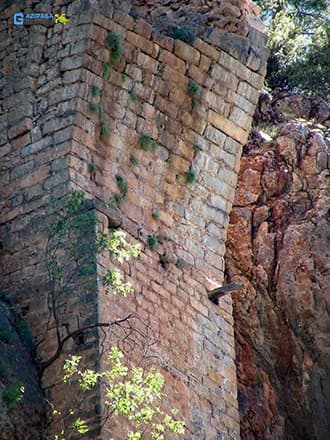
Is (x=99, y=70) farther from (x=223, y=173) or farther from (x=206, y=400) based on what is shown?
(x=206, y=400)

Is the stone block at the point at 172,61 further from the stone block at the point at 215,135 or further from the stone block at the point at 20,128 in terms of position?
the stone block at the point at 20,128

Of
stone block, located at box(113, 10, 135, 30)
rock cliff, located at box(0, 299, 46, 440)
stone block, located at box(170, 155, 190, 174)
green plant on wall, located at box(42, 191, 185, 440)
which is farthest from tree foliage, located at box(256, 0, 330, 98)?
rock cliff, located at box(0, 299, 46, 440)

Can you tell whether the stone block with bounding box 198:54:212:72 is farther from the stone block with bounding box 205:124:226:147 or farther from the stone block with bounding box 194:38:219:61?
the stone block with bounding box 205:124:226:147

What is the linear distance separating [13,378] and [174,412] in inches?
57.0

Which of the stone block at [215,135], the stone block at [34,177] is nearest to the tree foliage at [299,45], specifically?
the stone block at [215,135]

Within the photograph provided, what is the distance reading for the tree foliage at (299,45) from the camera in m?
19.3

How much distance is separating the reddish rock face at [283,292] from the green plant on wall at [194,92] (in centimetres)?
193

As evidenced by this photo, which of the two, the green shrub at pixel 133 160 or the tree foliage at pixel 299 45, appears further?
the tree foliage at pixel 299 45

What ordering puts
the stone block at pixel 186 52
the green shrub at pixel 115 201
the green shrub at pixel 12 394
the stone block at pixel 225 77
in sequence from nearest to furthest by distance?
the green shrub at pixel 12 394 → the green shrub at pixel 115 201 → the stone block at pixel 186 52 → the stone block at pixel 225 77

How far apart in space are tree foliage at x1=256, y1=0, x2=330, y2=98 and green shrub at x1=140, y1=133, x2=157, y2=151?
6173 mm

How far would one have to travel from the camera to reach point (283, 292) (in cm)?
1448

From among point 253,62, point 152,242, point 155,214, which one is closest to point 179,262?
point 152,242

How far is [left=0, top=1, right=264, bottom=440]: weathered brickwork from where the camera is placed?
12.2 meters

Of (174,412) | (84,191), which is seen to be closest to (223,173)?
(84,191)
